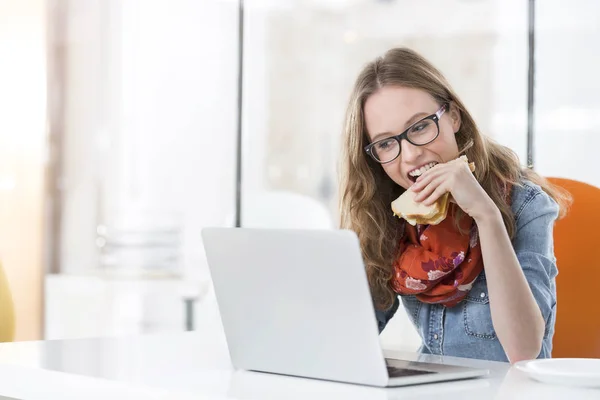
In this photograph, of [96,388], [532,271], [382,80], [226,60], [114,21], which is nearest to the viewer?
[96,388]

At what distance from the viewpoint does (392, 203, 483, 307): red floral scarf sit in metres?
1.62

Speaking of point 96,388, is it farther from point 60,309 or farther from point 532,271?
point 60,309

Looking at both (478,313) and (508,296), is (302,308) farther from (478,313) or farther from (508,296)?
(478,313)

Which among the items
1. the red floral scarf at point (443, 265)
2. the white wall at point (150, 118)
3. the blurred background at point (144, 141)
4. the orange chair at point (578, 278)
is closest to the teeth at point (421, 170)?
the red floral scarf at point (443, 265)

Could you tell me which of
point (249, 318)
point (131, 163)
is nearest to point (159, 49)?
point (131, 163)

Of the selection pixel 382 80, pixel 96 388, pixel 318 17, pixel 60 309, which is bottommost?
pixel 60 309

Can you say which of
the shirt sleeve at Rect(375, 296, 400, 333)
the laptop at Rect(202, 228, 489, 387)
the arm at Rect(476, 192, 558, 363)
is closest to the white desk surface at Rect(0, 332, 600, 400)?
the laptop at Rect(202, 228, 489, 387)

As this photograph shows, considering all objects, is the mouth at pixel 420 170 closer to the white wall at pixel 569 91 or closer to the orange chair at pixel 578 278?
the orange chair at pixel 578 278

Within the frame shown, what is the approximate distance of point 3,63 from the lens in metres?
4.24

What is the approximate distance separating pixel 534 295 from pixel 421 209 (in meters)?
0.25

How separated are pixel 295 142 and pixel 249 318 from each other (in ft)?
32.2

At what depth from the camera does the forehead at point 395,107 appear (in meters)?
1.62

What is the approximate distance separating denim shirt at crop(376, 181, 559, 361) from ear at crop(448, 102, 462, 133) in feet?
0.53

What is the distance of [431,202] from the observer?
1499mm
